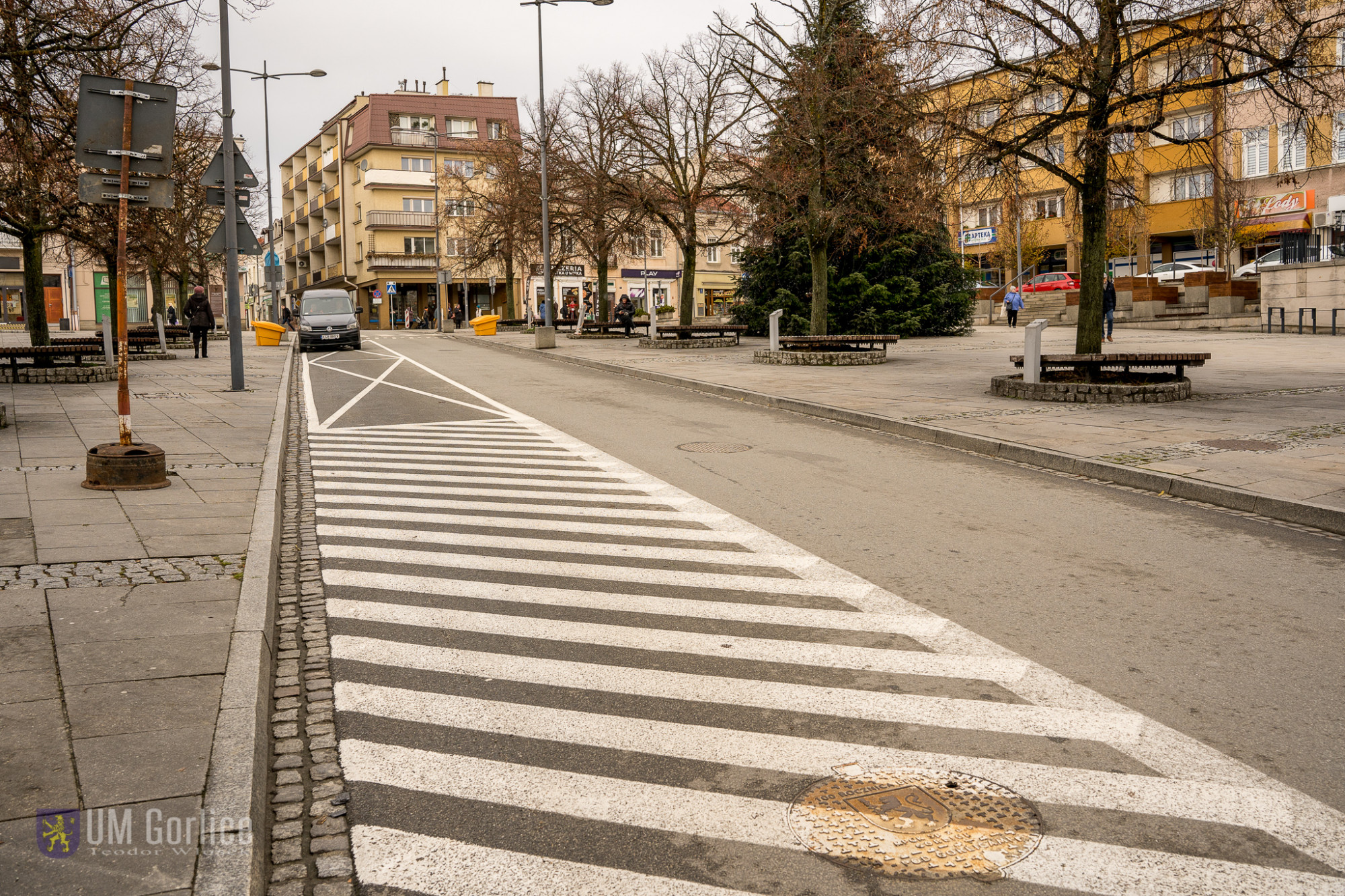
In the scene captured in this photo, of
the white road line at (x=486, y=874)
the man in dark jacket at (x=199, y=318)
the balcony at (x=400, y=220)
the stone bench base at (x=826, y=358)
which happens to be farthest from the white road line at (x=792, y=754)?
the balcony at (x=400, y=220)

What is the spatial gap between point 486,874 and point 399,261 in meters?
79.2

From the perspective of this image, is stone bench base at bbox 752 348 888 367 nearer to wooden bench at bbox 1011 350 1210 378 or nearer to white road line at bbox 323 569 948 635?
wooden bench at bbox 1011 350 1210 378

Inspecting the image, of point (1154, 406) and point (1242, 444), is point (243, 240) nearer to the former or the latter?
point (1154, 406)

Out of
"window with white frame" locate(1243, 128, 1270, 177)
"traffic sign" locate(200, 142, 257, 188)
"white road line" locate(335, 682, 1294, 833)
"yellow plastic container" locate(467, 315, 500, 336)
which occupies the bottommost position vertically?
"white road line" locate(335, 682, 1294, 833)

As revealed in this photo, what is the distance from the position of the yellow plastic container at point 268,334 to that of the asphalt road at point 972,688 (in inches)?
1332

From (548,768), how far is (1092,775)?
70.8 inches

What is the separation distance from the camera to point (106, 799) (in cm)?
322

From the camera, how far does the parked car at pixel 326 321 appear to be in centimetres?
3559

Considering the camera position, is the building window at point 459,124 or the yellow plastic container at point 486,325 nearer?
the yellow plastic container at point 486,325

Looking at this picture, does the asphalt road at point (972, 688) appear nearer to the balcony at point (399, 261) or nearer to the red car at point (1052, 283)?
the red car at point (1052, 283)

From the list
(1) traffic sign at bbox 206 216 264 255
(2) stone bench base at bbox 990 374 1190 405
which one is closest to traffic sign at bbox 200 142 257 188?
(1) traffic sign at bbox 206 216 264 255

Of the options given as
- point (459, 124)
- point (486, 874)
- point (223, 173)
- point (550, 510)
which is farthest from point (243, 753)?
point (459, 124)

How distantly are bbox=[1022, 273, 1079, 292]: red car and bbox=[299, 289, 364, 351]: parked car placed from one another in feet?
99.0

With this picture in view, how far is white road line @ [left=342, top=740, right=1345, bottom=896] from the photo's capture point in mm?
2980
